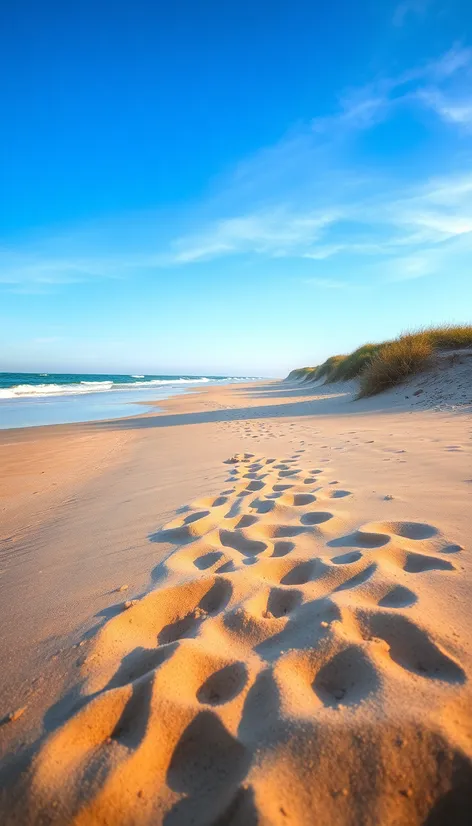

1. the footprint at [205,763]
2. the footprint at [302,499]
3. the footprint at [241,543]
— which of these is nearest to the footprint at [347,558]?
the footprint at [241,543]

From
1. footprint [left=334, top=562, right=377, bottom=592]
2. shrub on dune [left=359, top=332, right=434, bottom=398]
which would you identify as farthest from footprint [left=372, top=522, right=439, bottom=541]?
shrub on dune [left=359, top=332, right=434, bottom=398]

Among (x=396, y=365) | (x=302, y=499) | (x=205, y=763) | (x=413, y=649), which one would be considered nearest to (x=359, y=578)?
(x=413, y=649)

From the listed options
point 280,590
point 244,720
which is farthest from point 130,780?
point 280,590

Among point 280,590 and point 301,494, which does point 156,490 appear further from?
point 280,590

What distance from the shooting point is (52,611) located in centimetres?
186

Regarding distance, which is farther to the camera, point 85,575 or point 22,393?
point 22,393

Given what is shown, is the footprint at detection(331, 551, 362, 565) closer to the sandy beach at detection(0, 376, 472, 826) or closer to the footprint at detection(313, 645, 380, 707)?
the sandy beach at detection(0, 376, 472, 826)

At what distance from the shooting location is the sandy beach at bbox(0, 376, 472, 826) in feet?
2.97

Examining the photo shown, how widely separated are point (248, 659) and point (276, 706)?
23 cm

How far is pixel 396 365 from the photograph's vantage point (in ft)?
32.2

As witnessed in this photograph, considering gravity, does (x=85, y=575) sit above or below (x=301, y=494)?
below

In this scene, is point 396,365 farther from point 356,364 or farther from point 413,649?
point 413,649

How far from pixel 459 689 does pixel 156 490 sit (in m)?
3.07

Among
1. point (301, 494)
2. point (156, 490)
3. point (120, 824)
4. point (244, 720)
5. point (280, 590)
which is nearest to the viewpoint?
point (120, 824)
